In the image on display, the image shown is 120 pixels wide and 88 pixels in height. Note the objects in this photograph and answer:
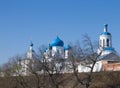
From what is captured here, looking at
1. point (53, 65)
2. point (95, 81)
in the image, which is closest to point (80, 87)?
point (95, 81)

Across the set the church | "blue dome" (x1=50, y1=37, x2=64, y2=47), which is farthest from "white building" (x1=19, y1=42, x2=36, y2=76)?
"blue dome" (x1=50, y1=37, x2=64, y2=47)

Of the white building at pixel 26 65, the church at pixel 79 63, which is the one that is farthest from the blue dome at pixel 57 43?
the white building at pixel 26 65

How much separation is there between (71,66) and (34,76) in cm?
381

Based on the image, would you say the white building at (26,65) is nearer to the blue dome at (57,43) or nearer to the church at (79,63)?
the church at (79,63)

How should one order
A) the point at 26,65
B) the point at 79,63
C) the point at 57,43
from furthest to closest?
the point at 57,43 → the point at 26,65 → the point at 79,63

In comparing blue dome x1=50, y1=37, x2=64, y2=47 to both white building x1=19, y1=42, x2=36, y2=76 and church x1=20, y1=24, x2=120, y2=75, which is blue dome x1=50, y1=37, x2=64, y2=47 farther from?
white building x1=19, y1=42, x2=36, y2=76

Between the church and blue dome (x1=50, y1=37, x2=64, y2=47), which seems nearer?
the church

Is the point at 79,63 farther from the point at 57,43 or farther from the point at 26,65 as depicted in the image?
the point at 57,43

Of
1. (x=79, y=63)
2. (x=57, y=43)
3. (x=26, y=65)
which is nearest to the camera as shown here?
(x=79, y=63)

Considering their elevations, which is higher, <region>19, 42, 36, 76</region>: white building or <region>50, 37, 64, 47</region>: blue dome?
<region>50, 37, 64, 47</region>: blue dome

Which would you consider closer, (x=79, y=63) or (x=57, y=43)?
(x=79, y=63)

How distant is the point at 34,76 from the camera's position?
38969mm

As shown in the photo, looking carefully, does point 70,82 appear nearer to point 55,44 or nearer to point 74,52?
point 74,52

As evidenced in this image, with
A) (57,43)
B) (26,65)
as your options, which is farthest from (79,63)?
(57,43)
